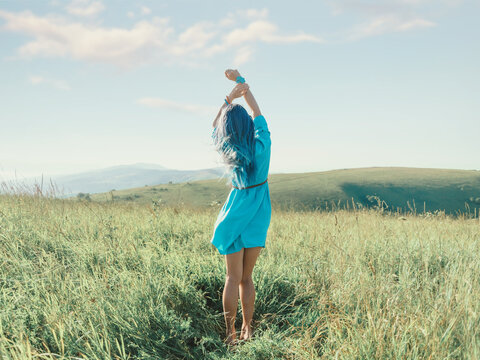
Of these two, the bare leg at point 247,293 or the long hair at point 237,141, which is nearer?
the long hair at point 237,141

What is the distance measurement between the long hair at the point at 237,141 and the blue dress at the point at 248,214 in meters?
0.09

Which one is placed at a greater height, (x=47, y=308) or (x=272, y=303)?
(x=47, y=308)

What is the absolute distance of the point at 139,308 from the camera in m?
3.15

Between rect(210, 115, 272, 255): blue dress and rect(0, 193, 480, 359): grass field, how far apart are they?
0.82 m

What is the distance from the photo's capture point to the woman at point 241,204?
3.09m

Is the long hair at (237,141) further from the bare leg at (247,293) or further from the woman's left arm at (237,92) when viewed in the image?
the bare leg at (247,293)

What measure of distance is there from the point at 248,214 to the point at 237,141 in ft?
2.40

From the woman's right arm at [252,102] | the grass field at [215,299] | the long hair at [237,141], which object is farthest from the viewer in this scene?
the woman's right arm at [252,102]

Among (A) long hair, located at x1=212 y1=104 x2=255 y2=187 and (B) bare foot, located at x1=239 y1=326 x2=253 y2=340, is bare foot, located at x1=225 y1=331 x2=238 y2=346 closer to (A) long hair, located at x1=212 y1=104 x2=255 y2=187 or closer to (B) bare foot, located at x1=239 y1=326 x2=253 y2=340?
(B) bare foot, located at x1=239 y1=326 x2=253 y2=340

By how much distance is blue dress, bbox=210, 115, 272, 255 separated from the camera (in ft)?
10.3

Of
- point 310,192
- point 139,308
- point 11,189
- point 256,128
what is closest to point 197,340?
point 139,308

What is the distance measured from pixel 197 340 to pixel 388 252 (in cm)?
320

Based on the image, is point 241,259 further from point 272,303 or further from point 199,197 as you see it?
point 199,197

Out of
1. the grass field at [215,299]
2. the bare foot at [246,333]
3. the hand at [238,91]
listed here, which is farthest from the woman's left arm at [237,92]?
the bare foot at [246,333]
